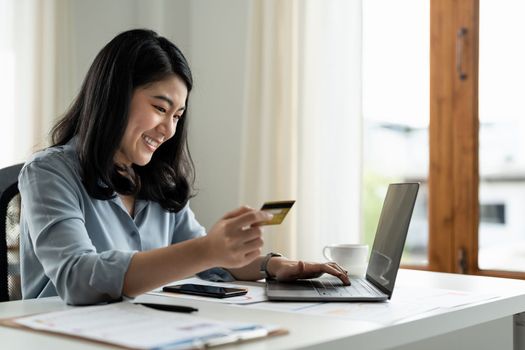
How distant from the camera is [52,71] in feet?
10.5

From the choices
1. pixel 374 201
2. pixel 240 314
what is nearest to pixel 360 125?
pixel 374 201

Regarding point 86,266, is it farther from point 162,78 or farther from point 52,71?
point 52,71

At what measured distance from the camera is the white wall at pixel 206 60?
3318mm

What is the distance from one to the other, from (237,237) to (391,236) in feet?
1.28

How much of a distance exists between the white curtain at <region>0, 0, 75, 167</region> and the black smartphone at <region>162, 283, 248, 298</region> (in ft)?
6.24

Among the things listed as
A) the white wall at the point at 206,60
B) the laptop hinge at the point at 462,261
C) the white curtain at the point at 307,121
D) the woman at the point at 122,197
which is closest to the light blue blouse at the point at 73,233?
the woman at the point at 122,197

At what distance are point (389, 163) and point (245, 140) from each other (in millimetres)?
629

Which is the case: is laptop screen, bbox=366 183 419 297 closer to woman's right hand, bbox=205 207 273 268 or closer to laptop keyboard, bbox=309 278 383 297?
laptop keyboard, bbox=309 278 383 297

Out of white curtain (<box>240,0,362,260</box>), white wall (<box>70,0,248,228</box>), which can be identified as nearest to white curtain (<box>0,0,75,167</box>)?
white wall (<box>70,0,248,228</box>)

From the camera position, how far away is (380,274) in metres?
1.35

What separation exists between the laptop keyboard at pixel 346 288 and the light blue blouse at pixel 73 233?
0.24 meters

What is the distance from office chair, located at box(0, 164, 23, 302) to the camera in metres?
1.53

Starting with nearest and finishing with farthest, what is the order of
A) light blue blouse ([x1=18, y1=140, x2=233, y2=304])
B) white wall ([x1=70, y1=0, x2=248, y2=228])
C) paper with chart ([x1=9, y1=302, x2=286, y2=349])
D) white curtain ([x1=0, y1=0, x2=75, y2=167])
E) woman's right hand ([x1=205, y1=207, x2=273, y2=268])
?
paper with chart ([x1=9, y1=302, x2=286, y2=349]), woman's right hand ([x1=205, y1=207, x2=273, y2=268]), light blue blouse ([x1=18, y1=140, x2=233, y2=304]), white curtain ([x1=0, y1=0, x2=75, y2=167]), white wall ([x1=70, y1=0, x2=248, y2=228])

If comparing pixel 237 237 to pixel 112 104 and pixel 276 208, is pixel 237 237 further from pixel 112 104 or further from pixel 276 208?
pixel 112 104
